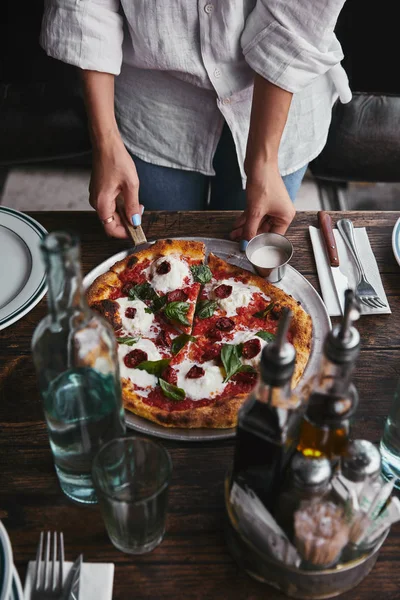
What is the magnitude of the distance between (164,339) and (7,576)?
0.62 metres

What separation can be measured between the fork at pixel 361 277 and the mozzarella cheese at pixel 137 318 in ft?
1.60

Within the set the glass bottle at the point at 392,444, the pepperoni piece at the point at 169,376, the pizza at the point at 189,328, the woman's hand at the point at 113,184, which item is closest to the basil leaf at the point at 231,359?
the pizza at the point at 189,328

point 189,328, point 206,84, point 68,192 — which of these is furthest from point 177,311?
point 68,192

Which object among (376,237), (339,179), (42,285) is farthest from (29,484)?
(339,179)

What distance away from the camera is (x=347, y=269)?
1.53 meters

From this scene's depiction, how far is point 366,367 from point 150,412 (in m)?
0.47

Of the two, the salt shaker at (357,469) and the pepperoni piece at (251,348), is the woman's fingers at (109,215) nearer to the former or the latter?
the pepperoni piece at (251,348)

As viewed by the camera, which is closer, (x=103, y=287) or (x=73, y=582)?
(x=73, y=582)

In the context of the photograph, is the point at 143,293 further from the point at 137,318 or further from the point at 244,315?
the point at 244,315

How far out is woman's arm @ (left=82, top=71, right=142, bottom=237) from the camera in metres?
1.59

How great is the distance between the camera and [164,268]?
1.49 m

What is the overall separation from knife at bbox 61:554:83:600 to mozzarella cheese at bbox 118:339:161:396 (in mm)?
382

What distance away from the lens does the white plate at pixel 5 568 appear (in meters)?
0.85

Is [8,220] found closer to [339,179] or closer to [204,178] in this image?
[204,178]
